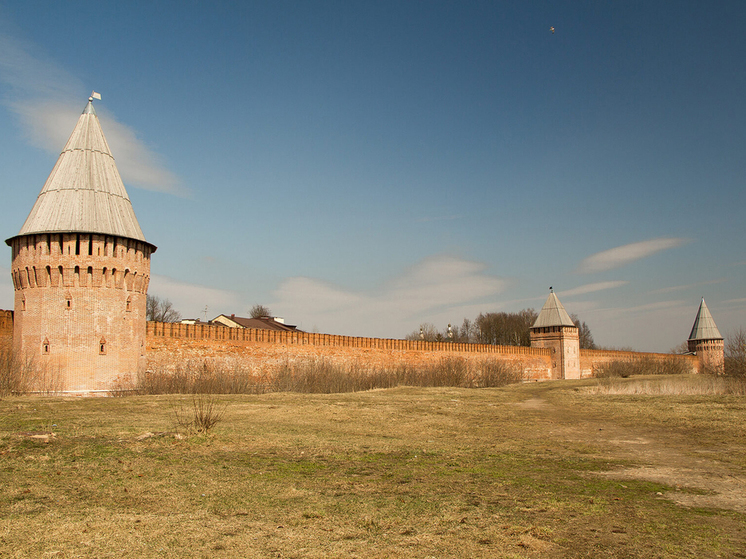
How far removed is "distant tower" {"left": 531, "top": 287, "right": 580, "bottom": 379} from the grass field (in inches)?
1091

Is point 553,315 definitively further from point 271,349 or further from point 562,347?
point 271,349

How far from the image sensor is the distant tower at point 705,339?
46.6 meters

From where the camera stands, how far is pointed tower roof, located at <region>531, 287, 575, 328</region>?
37906 mm

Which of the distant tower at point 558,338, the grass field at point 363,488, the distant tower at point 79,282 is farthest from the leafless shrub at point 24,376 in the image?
the distant tower at point 558,338

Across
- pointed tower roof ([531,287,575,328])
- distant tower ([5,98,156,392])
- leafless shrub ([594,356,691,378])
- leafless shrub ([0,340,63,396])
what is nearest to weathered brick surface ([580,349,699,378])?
leafless shrub ([594,356,691,378])

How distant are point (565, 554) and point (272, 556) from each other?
173 cm

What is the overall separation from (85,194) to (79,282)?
285 cm

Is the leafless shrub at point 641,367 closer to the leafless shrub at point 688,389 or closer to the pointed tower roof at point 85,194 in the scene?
the leafless shrub at point 688,389

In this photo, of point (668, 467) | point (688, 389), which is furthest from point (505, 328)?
point (668, 467)

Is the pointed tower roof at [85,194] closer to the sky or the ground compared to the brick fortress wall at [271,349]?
closer to the sky

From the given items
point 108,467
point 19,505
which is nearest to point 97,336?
point 108,467

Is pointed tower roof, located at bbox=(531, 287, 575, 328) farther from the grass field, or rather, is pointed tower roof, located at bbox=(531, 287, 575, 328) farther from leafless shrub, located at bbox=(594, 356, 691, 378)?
the grass field

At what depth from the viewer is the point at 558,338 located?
37500 millimetres

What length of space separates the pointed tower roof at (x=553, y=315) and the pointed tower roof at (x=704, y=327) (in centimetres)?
1678
